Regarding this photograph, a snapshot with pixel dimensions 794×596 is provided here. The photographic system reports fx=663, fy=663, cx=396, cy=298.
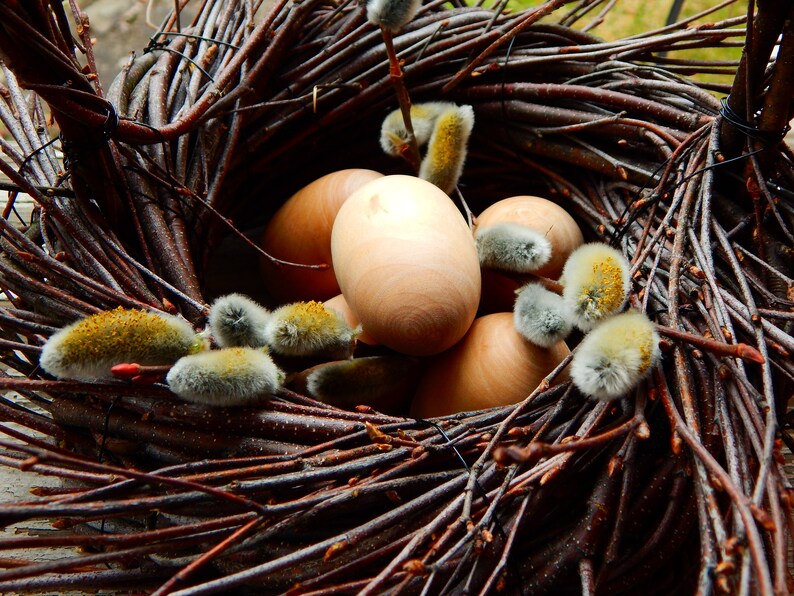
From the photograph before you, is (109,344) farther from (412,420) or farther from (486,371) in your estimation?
(486,371)

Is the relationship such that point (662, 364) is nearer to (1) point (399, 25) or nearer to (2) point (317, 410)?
(2) point (317, 410)

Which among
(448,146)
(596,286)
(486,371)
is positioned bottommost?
(486,371)

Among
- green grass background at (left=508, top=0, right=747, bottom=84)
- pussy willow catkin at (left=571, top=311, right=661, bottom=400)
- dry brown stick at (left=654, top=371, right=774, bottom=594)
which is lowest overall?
dry brown stick at (left=654, top=371, right=774, bottom=594)

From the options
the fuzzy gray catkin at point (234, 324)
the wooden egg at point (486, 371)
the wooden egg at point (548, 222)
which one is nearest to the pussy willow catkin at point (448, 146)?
the wooden egg at point (548, 222)

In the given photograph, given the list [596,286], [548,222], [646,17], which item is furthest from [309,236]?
[646,17]

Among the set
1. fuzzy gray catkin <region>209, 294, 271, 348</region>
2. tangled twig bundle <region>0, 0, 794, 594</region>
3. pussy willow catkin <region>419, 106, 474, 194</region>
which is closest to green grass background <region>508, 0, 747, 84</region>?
tangled twig bundle <region>0, 0, 794, 594</region>

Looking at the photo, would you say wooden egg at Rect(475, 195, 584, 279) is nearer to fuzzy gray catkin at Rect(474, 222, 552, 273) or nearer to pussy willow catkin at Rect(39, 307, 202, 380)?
fuzzy gray catkin at Rect(474, 222, 552, 273)
